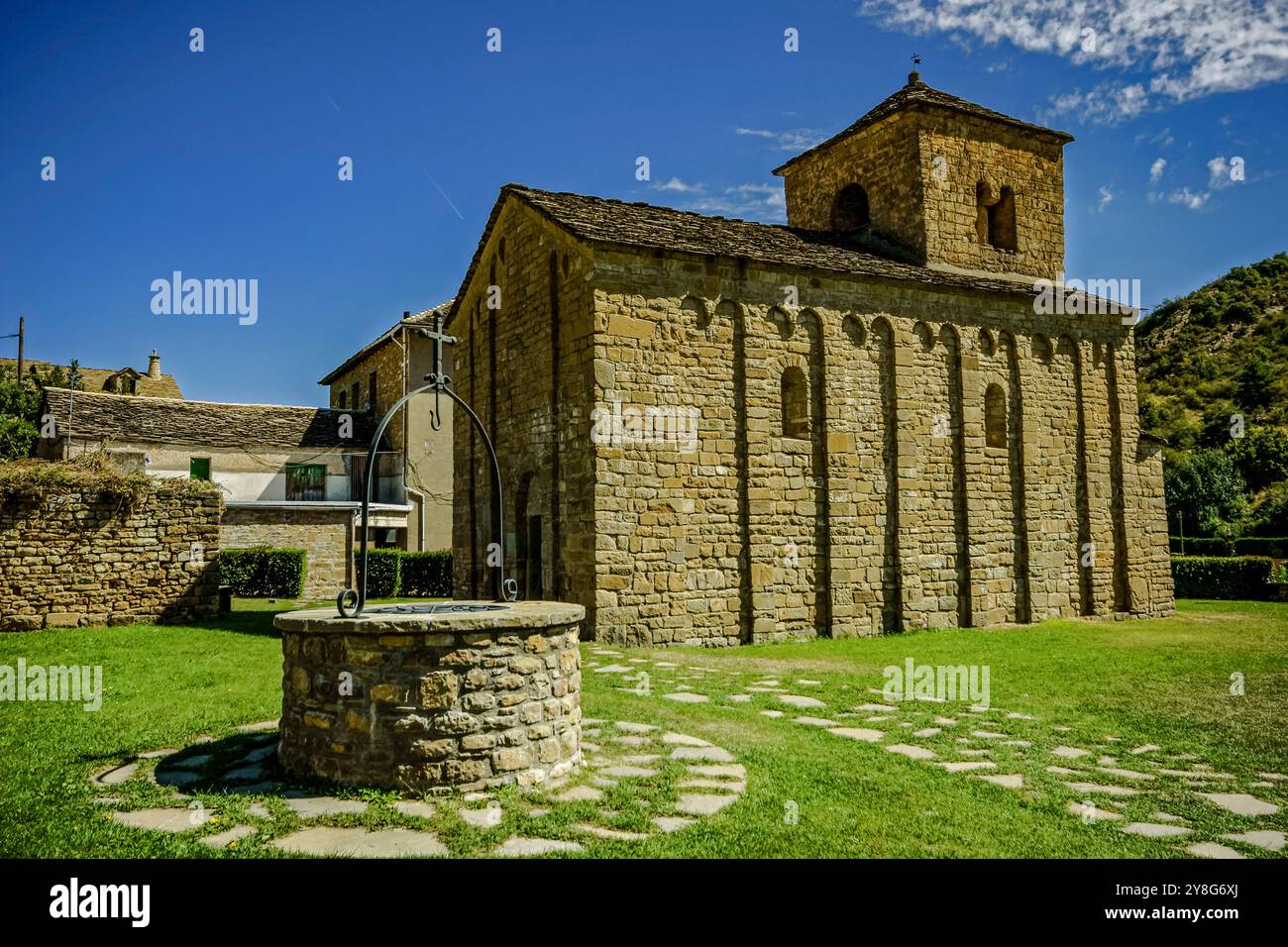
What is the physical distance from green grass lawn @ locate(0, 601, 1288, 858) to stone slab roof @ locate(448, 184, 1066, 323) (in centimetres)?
628

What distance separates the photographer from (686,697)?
807cm

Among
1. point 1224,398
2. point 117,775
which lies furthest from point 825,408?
point 1224,398

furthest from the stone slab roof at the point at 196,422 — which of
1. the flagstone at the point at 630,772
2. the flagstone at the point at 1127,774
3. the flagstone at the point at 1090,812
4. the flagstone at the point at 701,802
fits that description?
the flagstone at the point at 1090,812

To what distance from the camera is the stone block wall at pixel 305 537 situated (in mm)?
21312

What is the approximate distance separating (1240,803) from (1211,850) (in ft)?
3.77

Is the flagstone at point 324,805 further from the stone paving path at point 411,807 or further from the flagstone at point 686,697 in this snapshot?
the flagstone at point 686,697

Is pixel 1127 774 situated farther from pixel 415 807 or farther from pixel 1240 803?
pixel 415 807

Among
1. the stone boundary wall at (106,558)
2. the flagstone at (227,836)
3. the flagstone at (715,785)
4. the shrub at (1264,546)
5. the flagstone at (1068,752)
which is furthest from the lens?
the shrub at (1264,546)

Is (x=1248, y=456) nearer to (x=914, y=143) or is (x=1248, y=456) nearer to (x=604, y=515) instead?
(x=914, y=143)

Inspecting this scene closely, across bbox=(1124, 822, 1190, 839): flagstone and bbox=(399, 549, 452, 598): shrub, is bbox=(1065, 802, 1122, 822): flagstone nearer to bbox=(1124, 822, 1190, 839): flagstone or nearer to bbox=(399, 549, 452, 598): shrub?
bbox=(1124, 822, 1190, 839): flagstone

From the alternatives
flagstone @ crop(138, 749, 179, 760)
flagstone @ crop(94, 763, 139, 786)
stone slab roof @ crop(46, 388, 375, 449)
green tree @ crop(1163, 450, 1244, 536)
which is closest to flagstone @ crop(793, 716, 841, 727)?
flagstone @ crop(138, 749, 179, 760)

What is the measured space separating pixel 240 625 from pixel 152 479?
2.81 meters

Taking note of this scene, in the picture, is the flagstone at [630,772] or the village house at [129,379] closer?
the flagstone at [630,772]
